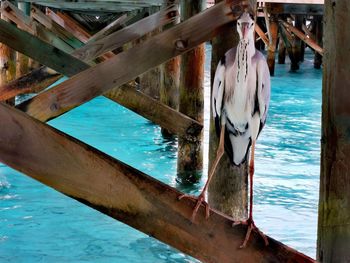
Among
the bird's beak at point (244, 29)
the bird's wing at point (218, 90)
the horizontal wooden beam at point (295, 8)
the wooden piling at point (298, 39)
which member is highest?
the bird's beak at point (244, 29)

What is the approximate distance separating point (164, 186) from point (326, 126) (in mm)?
677

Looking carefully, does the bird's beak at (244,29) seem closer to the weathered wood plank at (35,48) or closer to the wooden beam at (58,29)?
the weathered wood plank at (35,48)

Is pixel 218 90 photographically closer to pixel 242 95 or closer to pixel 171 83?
pixel 242 95

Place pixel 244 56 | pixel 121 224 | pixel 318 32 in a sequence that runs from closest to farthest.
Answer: pixel 244 56
pixel 121 224
pixel 318 32

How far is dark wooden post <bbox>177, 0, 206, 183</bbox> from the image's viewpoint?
21.3ft

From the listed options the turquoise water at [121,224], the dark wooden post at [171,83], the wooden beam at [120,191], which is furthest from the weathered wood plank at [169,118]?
the wooden beam at [120,191]

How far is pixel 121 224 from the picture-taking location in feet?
18.4

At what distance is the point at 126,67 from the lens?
4.33m

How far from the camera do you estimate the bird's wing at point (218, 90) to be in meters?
2.96

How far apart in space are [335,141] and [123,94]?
386 cm

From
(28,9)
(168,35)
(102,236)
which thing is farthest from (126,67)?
(28,9)

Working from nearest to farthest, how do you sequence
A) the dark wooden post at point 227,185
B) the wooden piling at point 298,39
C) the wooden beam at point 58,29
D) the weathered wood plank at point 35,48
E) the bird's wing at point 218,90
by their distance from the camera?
the bird's wing at point 218,90
the dark wooden post at point 227,185
the weathered wood plank at point 35,48
the wooden beam at point 58,29
the wooden piling at point 298,39

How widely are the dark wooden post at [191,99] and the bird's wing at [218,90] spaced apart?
3.35 metres

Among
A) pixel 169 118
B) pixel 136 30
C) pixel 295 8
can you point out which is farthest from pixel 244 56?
pixel 295 8
